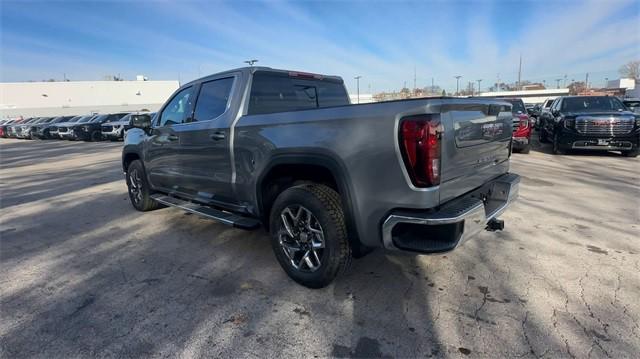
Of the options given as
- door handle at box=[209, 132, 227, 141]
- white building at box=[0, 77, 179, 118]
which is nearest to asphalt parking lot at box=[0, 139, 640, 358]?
door handle at box=[209, 132, 227, 141]

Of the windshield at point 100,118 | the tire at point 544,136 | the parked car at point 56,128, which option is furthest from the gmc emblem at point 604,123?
the parked car at point 56,128

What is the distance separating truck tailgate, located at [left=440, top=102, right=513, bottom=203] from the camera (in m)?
2.74

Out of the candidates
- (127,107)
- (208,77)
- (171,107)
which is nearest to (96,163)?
(171,107)

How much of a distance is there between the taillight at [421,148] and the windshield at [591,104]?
10.5 meters

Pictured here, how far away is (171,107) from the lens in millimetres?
5133

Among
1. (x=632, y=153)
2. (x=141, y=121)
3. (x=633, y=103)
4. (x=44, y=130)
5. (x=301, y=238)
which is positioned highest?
(x=141, y=121)

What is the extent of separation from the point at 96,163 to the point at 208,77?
10318 mm

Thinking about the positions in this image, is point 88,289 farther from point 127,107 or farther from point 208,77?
point 127,107

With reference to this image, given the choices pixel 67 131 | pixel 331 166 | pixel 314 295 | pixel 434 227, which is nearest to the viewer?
pixel 434 227

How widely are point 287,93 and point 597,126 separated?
30.0ft

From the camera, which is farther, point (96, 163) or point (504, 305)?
point (96, 163)

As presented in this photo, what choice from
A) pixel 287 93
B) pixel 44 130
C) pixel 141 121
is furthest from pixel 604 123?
pixel 44 130

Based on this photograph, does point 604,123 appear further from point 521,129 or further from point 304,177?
point 304,177

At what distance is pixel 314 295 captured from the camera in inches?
129
